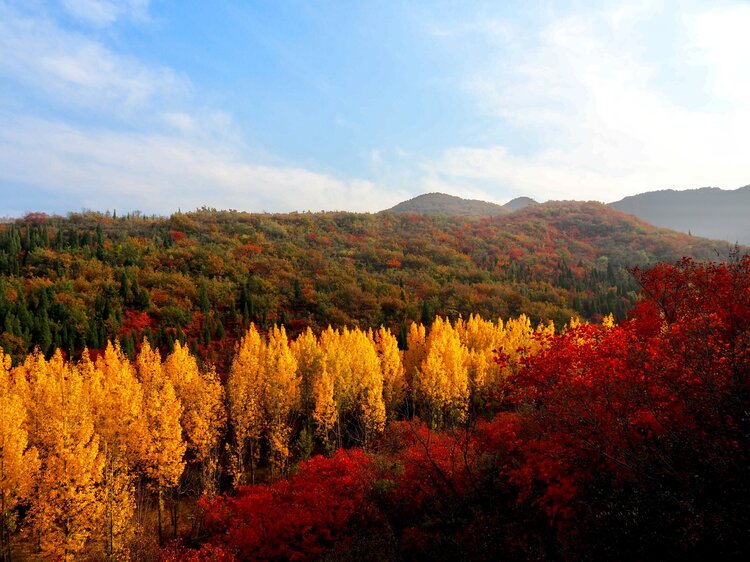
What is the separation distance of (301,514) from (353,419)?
81.6 ft

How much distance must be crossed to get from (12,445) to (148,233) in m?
90.6

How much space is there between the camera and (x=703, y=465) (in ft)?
29.2

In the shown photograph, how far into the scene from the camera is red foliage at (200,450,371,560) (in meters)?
19.9

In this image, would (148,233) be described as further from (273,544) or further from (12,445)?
(273,544)

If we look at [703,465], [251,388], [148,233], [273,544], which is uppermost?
[148,233]

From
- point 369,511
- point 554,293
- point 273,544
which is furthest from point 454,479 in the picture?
point 554,293

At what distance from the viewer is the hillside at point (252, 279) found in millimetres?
54719

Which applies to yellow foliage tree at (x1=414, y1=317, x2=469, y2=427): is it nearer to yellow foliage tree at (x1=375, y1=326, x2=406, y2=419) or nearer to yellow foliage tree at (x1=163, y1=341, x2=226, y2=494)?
yellow foliage tree at (x1=375, y1=326, x2=406, y2=419)

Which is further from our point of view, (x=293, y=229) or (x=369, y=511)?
(x=293, y=229)

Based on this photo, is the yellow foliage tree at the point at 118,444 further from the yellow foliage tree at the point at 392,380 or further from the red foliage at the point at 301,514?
the yellow foliage tree at the point at 392,380

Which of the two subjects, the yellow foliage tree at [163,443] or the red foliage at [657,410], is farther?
the yellow foliage tree at [163,443]

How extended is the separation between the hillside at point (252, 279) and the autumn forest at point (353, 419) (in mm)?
555

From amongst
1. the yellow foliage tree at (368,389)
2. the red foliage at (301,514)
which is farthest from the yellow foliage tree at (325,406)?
the red foliage at (301,514)

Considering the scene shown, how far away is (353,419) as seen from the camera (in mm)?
45000
